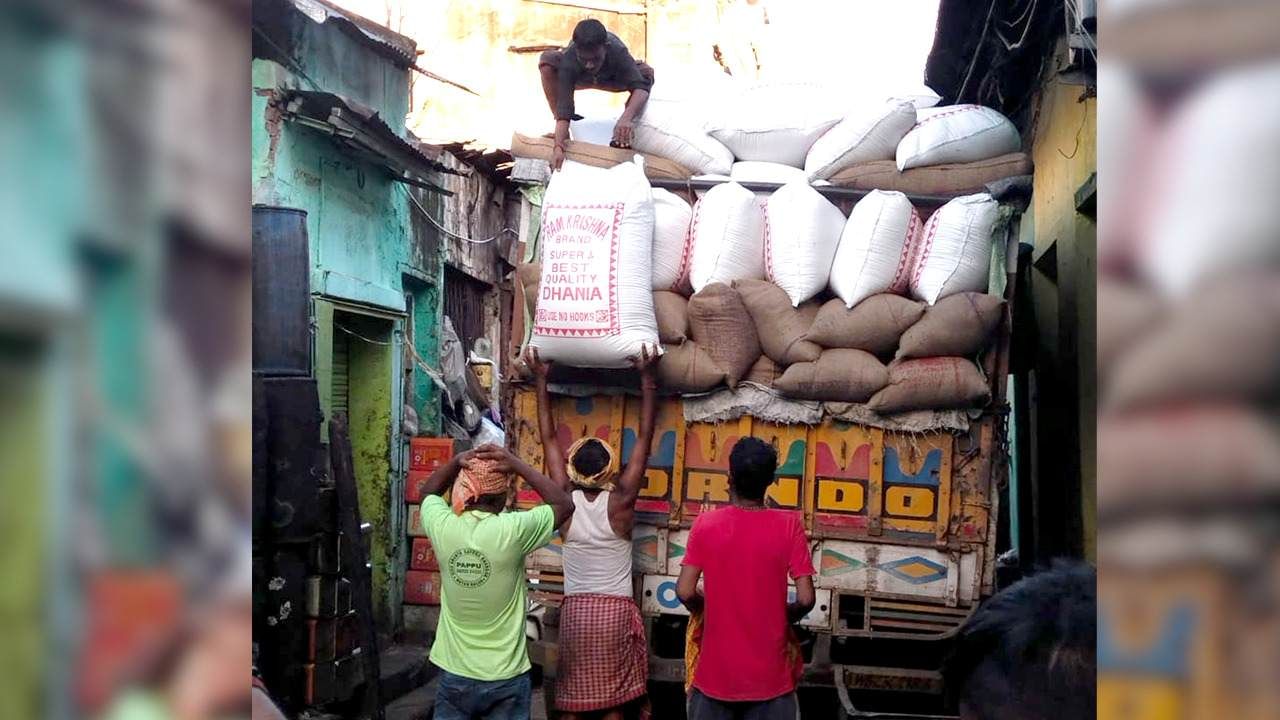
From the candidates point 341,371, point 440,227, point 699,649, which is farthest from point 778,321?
point 440,227

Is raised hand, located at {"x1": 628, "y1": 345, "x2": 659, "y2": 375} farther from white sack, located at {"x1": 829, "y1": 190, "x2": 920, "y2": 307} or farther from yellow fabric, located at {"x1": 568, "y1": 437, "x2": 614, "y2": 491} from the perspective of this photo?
white sack, located at {"x1": 829, "y1": 190, "x2": 920, "y2": 307}

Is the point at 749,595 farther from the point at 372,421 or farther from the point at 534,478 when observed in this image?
the point at 372,421

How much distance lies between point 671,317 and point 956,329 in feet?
3.89

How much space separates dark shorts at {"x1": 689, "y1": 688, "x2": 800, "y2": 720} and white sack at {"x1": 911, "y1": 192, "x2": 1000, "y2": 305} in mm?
2021

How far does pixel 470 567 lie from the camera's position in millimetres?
3422

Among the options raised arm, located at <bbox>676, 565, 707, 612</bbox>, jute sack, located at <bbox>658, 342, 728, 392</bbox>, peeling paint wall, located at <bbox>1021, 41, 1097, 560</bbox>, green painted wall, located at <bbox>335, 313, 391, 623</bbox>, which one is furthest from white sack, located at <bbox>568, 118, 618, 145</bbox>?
green painted wall, located at <bbox>335, 313, 391, 623</bbox>

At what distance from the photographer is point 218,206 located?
1029mm

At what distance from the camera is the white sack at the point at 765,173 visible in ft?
17.2

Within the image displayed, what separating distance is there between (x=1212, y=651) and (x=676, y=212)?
406cm

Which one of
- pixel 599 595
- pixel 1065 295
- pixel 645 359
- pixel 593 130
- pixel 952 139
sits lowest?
pixel 599 595

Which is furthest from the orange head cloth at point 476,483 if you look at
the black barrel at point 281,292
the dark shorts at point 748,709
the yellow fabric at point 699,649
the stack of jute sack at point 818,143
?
the stack of jute sack at point 818,143

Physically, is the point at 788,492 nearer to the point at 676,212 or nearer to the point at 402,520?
the point at 676,212

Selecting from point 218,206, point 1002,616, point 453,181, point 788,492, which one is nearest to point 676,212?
point 788,492

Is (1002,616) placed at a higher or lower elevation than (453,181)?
lower
